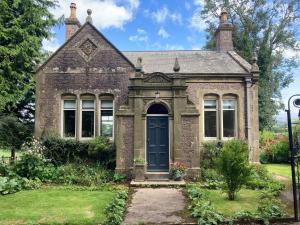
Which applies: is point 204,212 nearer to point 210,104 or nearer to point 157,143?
point 157,143

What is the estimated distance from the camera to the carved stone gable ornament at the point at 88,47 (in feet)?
58.2

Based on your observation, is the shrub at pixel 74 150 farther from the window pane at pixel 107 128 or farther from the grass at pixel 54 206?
the grass at pixel 54 206

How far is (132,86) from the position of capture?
49.7 ft

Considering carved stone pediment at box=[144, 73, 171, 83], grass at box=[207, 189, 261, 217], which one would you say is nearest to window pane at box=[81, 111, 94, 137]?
carved stone pediment at box=[144, 73, 171, 83]

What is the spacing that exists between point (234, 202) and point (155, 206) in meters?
2.55

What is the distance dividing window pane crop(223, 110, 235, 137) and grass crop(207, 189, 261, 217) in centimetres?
616

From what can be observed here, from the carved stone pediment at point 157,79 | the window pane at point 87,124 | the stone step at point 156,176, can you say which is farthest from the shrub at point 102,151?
the carved stone pediment at point 157,79

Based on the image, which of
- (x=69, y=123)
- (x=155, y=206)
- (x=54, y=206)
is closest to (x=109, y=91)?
(x=69, y=123)

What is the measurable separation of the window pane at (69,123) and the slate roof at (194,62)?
4.82 m

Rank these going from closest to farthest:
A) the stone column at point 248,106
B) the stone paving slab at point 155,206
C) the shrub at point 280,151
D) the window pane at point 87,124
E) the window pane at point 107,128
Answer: the stone paving slab at point 155,206 < the window pane at point 107,128 < the window pane at point 87,124 < the stone column at point 248,106 < the shrub at point 280,151

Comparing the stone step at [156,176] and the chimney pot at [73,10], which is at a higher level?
the chimney pot at [73,10]

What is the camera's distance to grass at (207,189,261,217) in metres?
9.49

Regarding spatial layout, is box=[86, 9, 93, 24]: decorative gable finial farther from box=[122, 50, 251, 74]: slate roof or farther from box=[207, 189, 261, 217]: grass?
box=[207, 189, 261, 217]: grass

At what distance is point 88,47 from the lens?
17.8 meters
